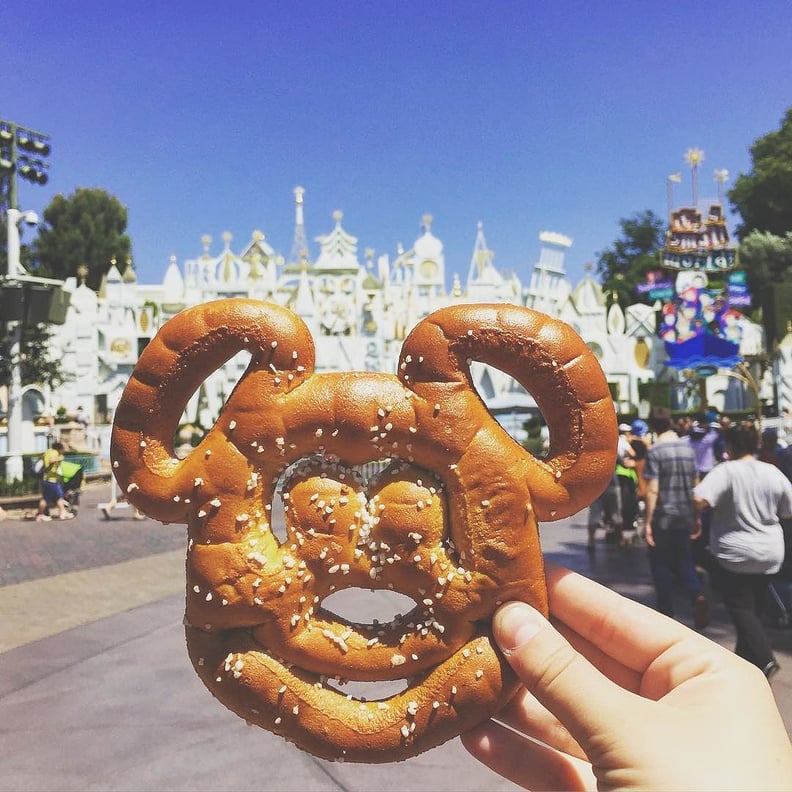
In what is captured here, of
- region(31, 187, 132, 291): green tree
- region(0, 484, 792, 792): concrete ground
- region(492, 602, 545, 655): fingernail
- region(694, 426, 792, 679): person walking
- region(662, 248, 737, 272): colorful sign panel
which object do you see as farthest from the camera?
region(31, 187, 132, 291): green tree

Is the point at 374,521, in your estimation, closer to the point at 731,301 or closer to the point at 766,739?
the point at 766,739

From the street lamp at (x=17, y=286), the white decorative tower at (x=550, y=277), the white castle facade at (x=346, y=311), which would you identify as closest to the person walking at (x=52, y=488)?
the street lamp at (x=17, y=286)

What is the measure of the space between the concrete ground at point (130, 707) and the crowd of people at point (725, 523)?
43 centimetres

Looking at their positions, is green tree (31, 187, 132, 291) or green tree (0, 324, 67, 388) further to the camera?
green tree (31, 187, 132, 291)

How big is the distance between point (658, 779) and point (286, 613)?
3.24 ft

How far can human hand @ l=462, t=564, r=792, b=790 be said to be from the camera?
56.9 inches

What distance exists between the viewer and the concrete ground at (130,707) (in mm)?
3418

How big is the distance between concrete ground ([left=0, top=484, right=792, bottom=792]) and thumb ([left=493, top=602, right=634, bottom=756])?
2.05 metres

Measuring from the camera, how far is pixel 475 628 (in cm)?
189

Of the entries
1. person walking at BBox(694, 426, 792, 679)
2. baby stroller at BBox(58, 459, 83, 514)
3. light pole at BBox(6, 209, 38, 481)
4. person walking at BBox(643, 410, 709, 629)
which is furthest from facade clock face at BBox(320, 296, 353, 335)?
person walking at BBox(694, 426, 792, 679)

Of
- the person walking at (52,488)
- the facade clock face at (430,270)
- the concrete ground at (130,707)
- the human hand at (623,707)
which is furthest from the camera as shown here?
the facade clock face at (430,270)

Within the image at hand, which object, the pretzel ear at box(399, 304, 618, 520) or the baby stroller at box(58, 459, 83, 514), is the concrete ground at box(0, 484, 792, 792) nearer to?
the pretzel ear at box(399, 304, 618, 520)

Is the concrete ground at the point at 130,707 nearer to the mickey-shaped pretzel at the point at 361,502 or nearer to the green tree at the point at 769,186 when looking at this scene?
the mickey-shaped pretzel at the point at 361,502

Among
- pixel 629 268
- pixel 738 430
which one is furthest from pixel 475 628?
pixel 629 268
